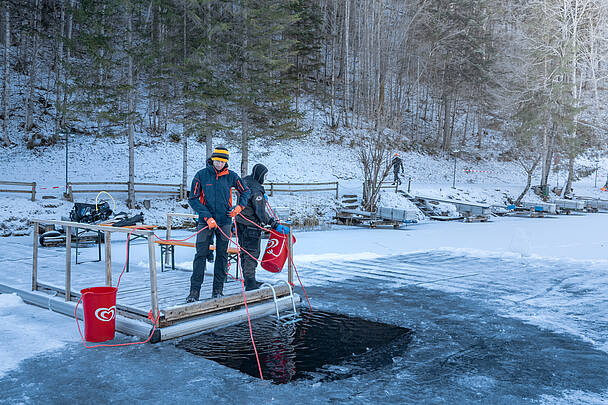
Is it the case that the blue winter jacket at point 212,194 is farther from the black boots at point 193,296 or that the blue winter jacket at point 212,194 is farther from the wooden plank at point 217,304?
the wooden plank at point 217,304

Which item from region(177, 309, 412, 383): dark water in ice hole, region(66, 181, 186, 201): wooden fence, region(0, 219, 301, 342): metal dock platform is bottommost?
region(177, 309, 412, 383): dark water in ice hole

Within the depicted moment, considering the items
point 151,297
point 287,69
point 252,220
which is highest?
point 287,69

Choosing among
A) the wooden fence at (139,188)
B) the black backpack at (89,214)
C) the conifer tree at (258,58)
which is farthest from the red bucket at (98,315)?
the wooden fence at (139,188)

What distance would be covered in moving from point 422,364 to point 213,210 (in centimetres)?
303

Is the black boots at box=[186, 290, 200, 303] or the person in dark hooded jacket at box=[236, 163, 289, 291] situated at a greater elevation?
the person in dark hooded jacket at box=[236, 163, 289, 291]

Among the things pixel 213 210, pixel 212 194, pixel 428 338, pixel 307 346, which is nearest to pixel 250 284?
pixel 213 210

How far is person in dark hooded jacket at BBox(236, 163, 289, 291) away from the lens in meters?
6.52

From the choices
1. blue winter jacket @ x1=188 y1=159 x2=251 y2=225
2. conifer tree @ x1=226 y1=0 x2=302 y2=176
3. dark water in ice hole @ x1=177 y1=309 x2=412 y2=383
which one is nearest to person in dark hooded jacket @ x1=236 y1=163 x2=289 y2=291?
blue winter jacket @ x1=188 y1=159 x2=251 y2=225

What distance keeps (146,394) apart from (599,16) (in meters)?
34.5

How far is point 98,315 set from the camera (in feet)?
16.6

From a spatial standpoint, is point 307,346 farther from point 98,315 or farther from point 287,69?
point 287,69

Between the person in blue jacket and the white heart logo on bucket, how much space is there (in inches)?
38.1

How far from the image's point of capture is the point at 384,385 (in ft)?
13.3

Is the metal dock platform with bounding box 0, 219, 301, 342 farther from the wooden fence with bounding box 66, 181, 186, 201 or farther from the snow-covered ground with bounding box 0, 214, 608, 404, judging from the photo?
the wooden fence with bounding box 66, 181, 186, 201
